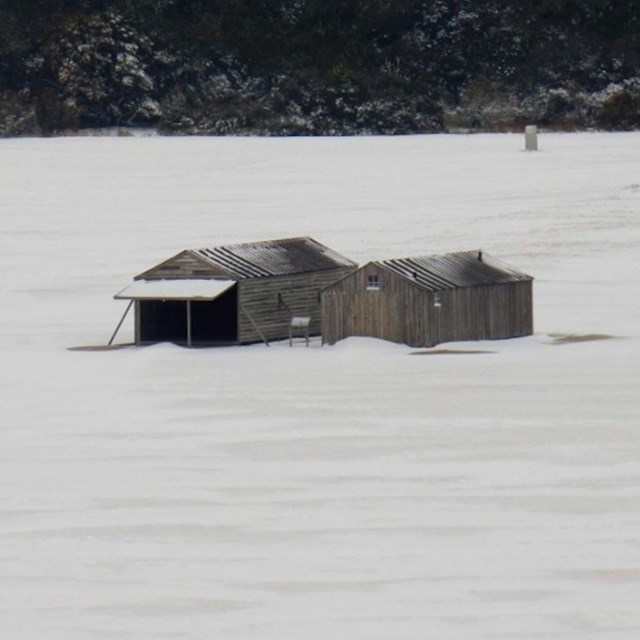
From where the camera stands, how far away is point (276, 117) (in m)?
126

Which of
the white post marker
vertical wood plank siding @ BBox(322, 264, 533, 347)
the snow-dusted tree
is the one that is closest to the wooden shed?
vertical wood plank siding @ BBox(322, 264, 533, 347)

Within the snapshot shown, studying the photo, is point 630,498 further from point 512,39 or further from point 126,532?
point 512,39

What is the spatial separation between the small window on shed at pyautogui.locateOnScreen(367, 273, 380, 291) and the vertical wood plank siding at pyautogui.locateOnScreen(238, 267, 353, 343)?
3.31 m

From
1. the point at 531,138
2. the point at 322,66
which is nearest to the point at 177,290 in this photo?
the point at 531,138

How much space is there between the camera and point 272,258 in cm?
5494

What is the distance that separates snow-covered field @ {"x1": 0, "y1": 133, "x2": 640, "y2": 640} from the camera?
25.7 meters

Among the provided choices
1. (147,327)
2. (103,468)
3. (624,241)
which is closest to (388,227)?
(624,241)

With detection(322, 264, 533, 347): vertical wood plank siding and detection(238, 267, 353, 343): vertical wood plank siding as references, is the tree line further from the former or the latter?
detection(322, 264, 533, 347): vertical wood plank siding

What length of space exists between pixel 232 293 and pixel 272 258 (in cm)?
143

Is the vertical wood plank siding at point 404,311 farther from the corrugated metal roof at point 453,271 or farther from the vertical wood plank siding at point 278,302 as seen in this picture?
the vertical wood plank siding at point 278,302

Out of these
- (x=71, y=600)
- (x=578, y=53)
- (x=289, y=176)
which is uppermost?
(x=578, y=53)

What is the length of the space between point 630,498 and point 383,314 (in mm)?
20197

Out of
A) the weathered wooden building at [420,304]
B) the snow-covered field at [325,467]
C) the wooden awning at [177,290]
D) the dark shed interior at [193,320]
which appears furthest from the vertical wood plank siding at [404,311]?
the dark shed interior at [193,320]

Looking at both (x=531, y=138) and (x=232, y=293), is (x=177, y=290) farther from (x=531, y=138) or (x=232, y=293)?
(x=531, y=138)
